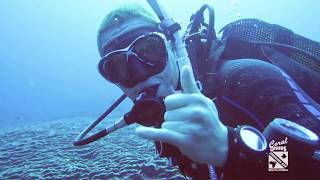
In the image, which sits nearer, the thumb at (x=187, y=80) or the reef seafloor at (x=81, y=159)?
the thumb at (x=187, y=80)

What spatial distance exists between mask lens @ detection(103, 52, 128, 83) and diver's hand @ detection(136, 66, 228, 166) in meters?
1.28

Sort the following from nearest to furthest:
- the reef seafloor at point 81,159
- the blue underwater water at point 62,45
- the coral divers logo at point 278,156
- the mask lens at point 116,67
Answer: the coral divers logo at point 278,156 < the mask lens at point 116,67 < the reef seafloor at point 81,159 < the blue underwater water at point 62,45

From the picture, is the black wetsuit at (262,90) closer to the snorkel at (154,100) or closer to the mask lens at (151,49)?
the snorkel at (154,100)

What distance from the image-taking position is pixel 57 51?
273 feet

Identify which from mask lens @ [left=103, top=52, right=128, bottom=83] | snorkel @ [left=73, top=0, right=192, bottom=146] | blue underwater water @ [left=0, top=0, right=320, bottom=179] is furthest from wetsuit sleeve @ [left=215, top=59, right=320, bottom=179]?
blue underwater water @ [left=0, top=0, right=320, bottom=179]

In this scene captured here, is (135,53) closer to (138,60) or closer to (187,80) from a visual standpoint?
(138,60)

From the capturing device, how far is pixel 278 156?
1.72 metres

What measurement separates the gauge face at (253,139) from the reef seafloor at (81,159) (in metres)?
4.26

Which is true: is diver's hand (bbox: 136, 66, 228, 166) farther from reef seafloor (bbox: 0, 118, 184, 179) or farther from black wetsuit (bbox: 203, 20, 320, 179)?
reef seafloor (bbox: 0, 118, 184, 179)

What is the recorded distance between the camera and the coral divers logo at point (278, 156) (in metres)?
1.70

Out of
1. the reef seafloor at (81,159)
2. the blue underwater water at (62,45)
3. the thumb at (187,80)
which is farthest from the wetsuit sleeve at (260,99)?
the blue underwater water at (62,45)

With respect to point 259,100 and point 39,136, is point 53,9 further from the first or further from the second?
point 259,100

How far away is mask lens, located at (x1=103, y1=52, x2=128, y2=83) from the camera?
Answer: 2.80 m

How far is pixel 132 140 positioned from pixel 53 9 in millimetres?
74518
